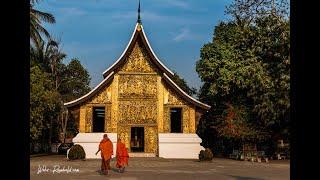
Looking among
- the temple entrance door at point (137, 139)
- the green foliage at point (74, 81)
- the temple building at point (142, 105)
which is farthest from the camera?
the green foliage at point (74, 81)

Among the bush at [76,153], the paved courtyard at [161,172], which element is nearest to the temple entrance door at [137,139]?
the bush at [76,153]

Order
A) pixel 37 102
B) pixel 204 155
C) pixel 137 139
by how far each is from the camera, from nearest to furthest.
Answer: pixel 204 155
pixel 37 102
pixel 137 139

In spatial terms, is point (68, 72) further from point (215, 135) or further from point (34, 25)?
point (34, 25)

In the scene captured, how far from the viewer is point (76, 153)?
28.6 meters

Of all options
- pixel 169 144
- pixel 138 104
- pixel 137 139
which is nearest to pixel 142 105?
pixel 138 104

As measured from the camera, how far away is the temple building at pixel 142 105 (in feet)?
102

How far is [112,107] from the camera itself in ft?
104

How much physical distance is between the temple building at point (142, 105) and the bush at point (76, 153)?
5.73ft

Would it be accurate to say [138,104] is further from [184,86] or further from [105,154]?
[184,86]

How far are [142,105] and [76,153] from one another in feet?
19.1

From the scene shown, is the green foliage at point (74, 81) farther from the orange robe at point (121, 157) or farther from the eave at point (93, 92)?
the orange robe at point (121, 157)

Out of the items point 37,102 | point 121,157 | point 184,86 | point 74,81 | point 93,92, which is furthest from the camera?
point 184,86

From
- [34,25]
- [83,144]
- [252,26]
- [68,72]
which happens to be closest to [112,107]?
[83,144]
